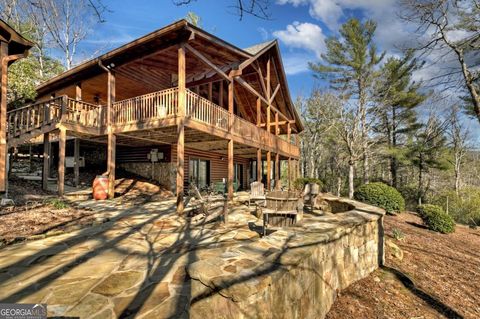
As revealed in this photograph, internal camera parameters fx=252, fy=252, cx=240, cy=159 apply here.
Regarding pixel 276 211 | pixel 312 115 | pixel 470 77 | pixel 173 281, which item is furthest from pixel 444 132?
pixel 173 281

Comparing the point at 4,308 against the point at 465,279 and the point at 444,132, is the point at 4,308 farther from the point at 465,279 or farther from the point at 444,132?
the point at 444,132

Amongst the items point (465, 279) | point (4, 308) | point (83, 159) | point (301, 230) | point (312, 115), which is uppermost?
point (312, 115)

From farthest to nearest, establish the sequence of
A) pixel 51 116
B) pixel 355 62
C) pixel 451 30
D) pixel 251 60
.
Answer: pixel 355 62 → pixel 251 60 → pixel 51 116 → pixel 451 30

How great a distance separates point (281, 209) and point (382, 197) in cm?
962

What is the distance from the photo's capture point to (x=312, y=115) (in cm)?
2933

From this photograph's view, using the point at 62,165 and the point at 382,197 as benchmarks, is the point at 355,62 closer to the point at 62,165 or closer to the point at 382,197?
the point at 382,197

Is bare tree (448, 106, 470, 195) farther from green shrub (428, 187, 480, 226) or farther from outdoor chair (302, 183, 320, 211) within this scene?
outdoor chair (302, 183, 320, 211)

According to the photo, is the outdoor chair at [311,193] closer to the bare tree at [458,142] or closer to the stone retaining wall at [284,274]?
the stone retaining wall at [284,274]

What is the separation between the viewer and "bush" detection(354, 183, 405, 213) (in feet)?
43.2

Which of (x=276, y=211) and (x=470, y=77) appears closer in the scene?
(x=276, y=211)

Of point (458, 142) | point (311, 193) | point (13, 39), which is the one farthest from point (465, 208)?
point (13, 39)

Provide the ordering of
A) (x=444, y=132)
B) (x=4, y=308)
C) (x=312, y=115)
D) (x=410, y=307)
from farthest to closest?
(x=312, y=115), (x=444, y=132), (x=410, y=307), (x=4, y=308)

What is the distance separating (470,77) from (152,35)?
1212 cm

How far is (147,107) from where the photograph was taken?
9773 millimetres
